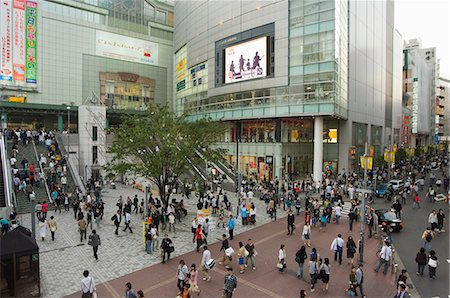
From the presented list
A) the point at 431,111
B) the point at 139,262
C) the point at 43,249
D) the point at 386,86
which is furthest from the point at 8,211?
the point at 431,111

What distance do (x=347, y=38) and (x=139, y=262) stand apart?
127 feet

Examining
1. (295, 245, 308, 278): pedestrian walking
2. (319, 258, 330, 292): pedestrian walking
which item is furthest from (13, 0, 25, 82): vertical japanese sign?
(319, 258, 330, 292): pedestrian walking

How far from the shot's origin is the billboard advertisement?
6544cm

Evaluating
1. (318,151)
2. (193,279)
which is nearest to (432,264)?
(193,279)

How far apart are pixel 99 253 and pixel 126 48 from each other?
6124 cm

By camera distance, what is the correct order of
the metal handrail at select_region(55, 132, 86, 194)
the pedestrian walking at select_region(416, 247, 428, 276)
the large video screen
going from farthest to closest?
the large video screen, the metal handrail at select_region(55, 132, 86, 194), the pedestrian walking at select_region(416, 247, 428, 276)

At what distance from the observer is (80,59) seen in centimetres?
6338

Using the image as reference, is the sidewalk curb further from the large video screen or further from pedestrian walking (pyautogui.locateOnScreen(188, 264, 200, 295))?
the large video screen

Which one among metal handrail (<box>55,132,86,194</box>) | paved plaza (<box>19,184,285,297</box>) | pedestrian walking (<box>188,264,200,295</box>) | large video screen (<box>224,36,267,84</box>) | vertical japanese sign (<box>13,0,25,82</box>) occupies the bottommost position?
paved plaza (<box>19,184,285,297</box>)

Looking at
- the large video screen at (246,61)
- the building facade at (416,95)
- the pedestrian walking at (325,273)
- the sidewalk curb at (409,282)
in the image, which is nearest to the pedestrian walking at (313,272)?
the pedestrian walking at (325,273)

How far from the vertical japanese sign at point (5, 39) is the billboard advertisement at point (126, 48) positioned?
1583 cm

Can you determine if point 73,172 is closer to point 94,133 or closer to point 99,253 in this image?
point 94,133

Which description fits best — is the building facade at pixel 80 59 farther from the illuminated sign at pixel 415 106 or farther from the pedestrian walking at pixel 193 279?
the illuminated sign at pixel 415 106

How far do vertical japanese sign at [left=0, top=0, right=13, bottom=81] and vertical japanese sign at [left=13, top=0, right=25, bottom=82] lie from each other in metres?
0.87
